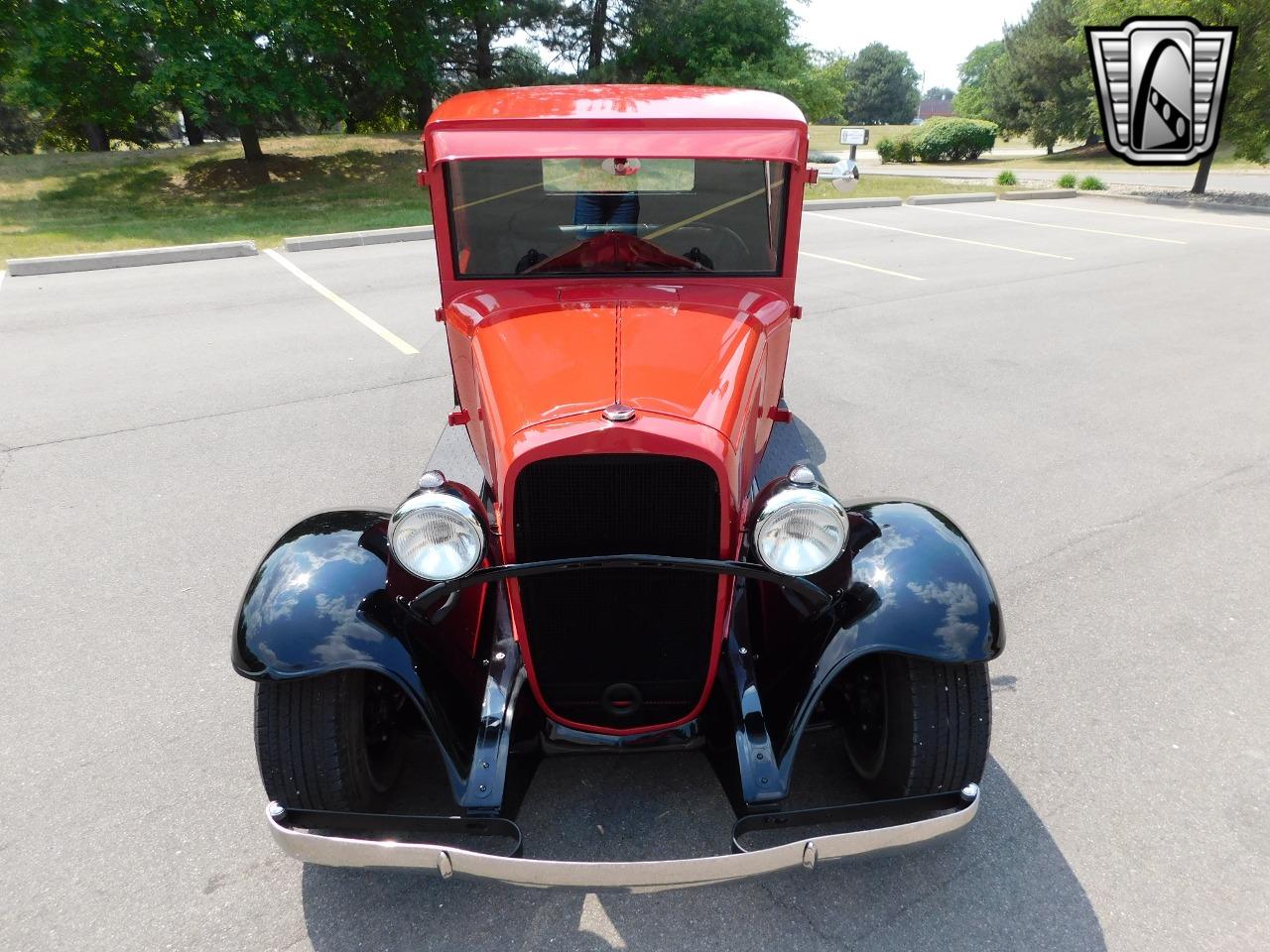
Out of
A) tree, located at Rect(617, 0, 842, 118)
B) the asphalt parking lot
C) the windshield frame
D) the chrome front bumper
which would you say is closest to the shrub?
tree, located at Rect(617, 0, 842, 118)

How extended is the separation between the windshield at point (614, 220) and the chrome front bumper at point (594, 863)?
2.12 m

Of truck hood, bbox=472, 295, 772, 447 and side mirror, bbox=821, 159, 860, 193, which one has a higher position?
side mirror, bbox=821, 159, 860, 193

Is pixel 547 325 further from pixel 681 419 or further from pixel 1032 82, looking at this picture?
pixel 1032 82

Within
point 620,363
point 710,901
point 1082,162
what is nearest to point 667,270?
point 620,363

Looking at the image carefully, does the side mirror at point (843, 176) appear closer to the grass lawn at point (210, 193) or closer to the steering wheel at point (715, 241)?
the steering wheel at point (715, 241)

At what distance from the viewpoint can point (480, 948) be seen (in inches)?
80.3

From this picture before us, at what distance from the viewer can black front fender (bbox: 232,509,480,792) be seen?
2.02 metres

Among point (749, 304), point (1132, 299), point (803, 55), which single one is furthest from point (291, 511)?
point (803, 55)

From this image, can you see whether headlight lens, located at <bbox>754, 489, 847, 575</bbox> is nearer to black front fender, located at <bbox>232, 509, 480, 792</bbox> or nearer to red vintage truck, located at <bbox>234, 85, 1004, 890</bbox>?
red vintage truck, located at <bbox>234, 85, 1004, 890</bbox>

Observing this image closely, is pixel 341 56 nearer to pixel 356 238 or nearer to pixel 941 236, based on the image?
pixel 356 238

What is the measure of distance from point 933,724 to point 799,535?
64cm

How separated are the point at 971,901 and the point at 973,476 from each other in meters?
2.88

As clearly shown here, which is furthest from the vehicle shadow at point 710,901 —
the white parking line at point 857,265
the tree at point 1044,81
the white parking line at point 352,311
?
the tree at point 1044,81

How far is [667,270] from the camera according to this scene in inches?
125
